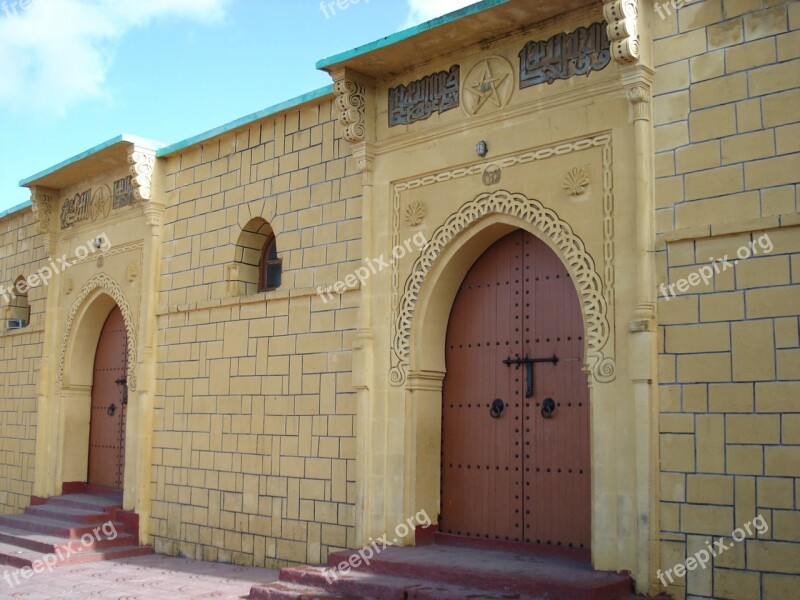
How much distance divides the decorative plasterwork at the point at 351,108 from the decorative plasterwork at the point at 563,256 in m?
0.63

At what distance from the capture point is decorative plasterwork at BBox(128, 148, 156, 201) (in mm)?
10609

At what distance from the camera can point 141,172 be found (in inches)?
420

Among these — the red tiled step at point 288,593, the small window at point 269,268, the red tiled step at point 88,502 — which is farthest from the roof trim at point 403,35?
the red tiled step at point 88,502

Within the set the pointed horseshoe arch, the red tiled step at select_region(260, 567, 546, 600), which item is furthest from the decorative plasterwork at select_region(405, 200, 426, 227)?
the red tiled step at select_region(260, 567, 546, 600)

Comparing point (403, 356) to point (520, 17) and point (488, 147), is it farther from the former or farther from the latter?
point (520, 17)

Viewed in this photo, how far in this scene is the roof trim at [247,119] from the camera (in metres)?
8.91

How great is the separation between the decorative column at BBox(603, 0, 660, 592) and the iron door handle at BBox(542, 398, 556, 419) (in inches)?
38.1

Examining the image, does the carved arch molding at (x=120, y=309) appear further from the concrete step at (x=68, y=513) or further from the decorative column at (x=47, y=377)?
the concrete step at (x=68, y=513)

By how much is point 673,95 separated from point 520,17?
4.84ft

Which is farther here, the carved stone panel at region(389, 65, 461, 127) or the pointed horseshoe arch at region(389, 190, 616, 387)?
the carved stone panel at region(389, 65, 461, 127)

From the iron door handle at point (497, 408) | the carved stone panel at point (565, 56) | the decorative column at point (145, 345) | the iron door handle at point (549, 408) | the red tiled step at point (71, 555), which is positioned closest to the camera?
the carved stone panel at point (565, 56)

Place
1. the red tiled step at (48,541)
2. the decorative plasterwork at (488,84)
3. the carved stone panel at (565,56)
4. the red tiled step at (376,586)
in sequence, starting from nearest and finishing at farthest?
1. the red tiled step at (376,586)
2. the carved stone panel at (565,56)
3. the decorative plasterwork at (488,84)
4. the red tiled step at (48,541)

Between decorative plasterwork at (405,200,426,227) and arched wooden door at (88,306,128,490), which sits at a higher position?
decorative plasterwork at (405,200,426,227)

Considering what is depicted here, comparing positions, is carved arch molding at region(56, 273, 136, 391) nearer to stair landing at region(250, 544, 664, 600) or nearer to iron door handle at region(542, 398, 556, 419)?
stair landing at region(250, 544, 664, 600)
